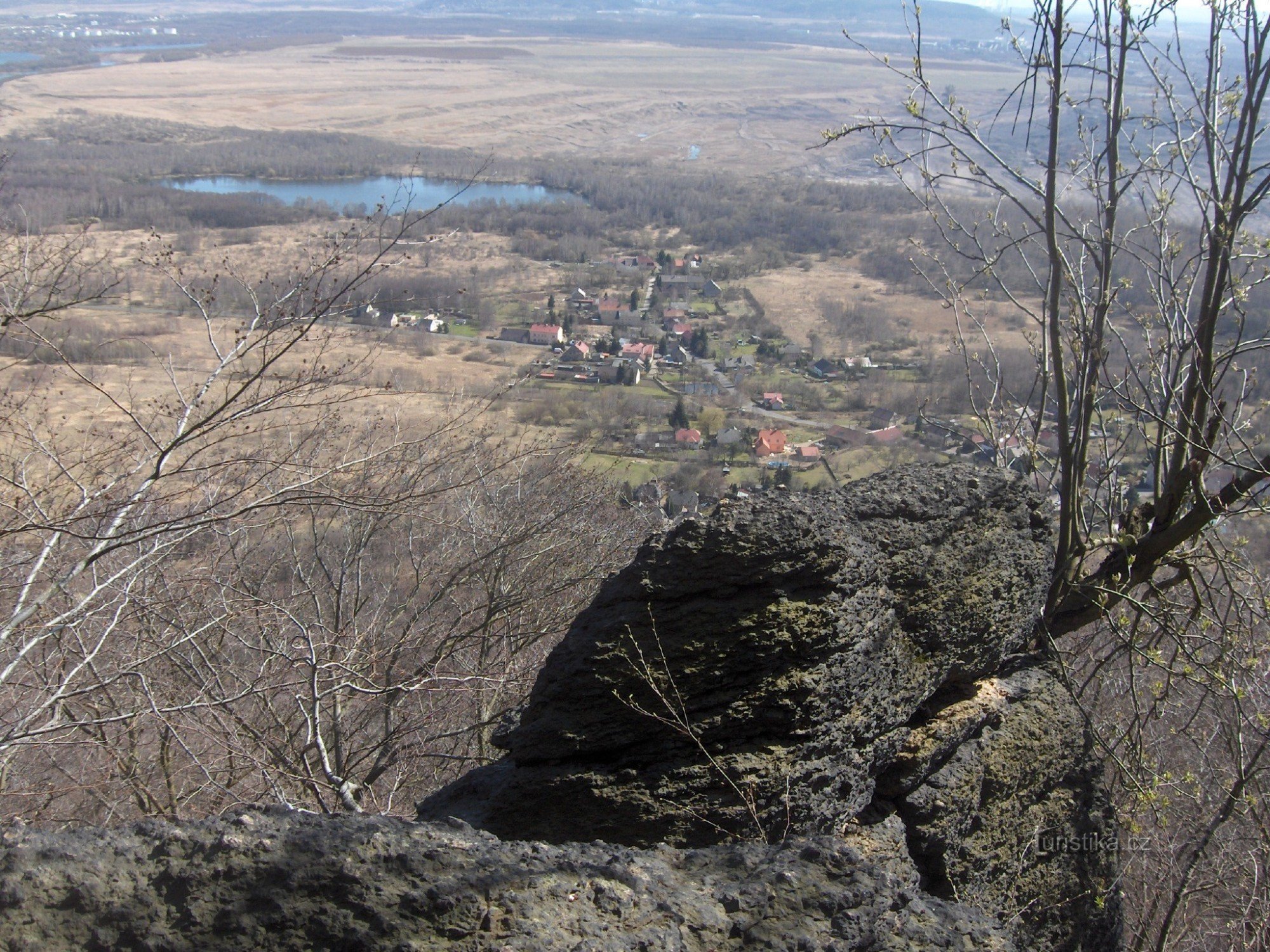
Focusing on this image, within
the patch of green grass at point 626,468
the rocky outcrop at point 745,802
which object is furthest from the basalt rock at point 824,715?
the patch of green grass at point 626,468

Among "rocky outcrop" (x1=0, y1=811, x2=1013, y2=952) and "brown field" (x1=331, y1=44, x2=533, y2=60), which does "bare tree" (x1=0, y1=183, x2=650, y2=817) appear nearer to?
"rocky outcrop" (x1=0, y1=811, x2=1013, y2=952)

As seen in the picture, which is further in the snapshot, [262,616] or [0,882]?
[262,616]

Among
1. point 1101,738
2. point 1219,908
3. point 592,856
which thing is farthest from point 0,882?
point 1219,908

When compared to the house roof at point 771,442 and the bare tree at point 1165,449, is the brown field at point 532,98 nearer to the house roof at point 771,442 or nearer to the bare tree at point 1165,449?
the house roof at point 771,442

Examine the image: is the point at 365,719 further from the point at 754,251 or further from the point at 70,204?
the point at 754,251

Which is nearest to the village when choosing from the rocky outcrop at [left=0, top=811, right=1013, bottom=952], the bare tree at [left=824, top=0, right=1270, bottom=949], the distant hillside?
the bare tree at [left=824, top=0, right=1270, bottom=949]
